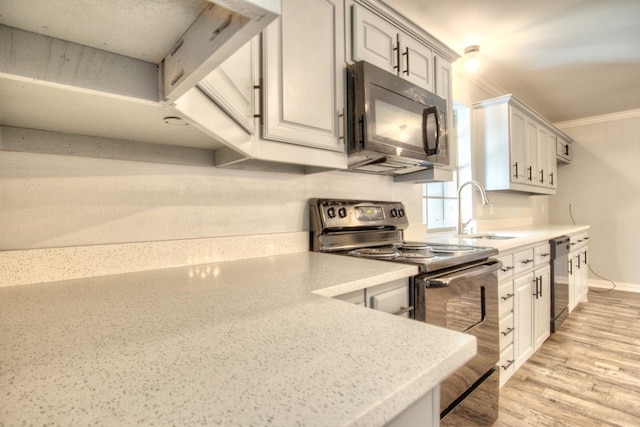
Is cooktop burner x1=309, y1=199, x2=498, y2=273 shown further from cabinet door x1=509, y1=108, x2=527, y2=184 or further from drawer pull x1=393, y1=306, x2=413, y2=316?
cabinet door x1=509, y1=108, x2=527, y2=184

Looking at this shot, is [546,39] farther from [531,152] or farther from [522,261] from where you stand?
[522,261]

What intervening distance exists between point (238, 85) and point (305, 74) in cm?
37

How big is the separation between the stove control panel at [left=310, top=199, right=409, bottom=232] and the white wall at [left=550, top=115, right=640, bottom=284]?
4.13m

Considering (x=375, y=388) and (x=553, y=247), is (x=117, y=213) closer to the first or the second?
(x=375, y=388)

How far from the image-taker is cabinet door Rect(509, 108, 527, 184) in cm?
294

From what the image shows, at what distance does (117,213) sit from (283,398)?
36.7 inches

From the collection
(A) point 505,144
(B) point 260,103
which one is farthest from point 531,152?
(B) point 260,103

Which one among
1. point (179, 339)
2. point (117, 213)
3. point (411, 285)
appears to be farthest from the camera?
point (411, 285)

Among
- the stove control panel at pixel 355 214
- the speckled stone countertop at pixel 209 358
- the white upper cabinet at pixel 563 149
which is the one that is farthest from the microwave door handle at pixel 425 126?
the white upper cabinet at pixel 563 149

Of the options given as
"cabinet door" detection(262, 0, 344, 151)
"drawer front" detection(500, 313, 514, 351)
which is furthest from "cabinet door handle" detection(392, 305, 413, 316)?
"drawer front" detection(500, 313, 514, 351)

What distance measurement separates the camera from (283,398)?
35cm

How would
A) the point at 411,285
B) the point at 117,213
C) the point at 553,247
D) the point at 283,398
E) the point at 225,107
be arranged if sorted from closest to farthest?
the point at 283,398 → the point at 225,107 → the point at 117,213 → the point at 411,285 → the point at 553,247

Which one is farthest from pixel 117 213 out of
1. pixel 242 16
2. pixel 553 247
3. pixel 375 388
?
pixel 553 247

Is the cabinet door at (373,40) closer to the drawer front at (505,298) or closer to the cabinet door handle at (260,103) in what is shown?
the cabinet door handle at (260,103)
